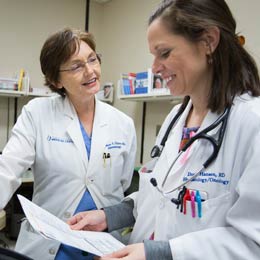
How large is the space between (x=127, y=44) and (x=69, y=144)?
250 centimetres

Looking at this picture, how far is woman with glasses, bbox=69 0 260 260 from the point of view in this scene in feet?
2.28

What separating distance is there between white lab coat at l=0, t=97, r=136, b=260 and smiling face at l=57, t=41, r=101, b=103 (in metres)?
0.09

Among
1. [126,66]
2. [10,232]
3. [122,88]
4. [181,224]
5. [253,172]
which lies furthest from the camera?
[126,66]

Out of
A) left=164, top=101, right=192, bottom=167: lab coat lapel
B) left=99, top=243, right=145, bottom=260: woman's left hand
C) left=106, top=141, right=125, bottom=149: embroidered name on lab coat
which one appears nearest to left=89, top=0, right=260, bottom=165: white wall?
left=106, top=141, right=125, bottom=149: embroidered name on lab coat

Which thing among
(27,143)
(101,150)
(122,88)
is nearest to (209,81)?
(101,150)

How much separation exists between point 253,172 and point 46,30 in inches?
138

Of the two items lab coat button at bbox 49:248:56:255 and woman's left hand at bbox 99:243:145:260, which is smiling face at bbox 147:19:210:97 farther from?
lab coat button at bbox 49:248:56:255

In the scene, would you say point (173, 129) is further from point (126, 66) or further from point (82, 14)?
point (82, 14)

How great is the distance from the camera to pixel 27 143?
4.33 ft

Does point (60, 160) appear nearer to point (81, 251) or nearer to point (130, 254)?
point (81, 251)

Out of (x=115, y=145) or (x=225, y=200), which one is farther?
(x=115, y=145)

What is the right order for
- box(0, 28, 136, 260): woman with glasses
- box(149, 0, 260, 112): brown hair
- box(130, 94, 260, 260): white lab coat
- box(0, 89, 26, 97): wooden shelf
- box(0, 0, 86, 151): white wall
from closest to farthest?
box(130, 94, 260, 260): white lab coat → box(149, 0, 260, 112): brown hair → box(0, 28, 136, 260): woman with glasses → box(0, 89, 26, 97): wooden shelf → box(0, 0, 86, 151): white wall

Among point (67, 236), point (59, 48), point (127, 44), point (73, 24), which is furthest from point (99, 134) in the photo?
point (73, 24)

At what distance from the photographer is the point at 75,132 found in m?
1.41
